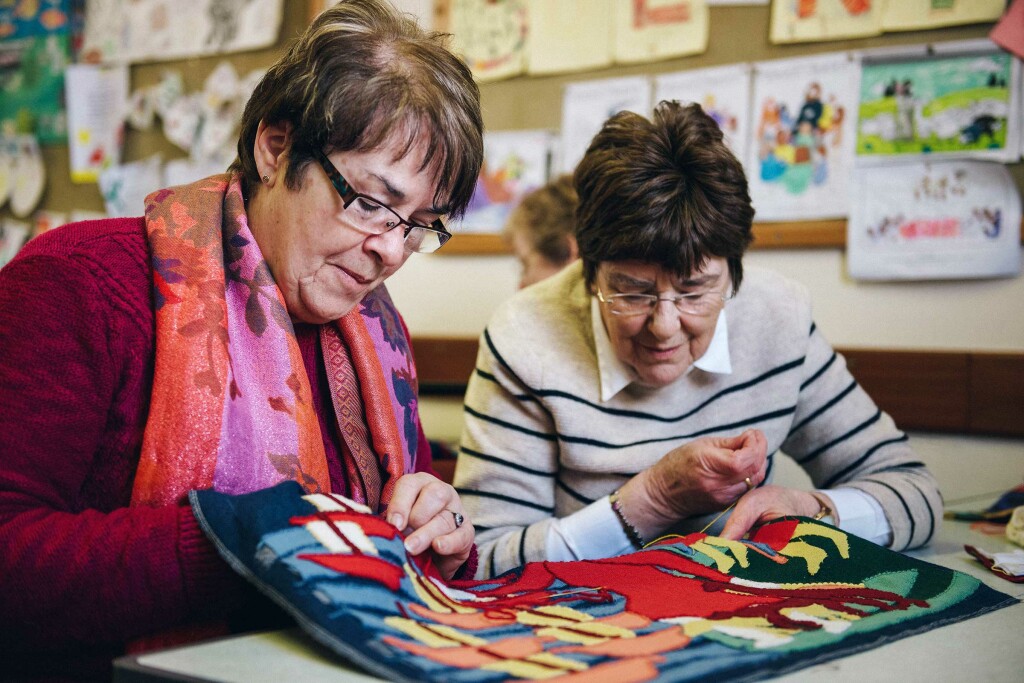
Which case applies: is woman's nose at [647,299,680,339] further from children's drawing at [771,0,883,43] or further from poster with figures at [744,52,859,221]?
children's drawing at [771,0,883,43]

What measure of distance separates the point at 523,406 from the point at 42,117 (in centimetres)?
321

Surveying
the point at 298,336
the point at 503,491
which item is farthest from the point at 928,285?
the point at 298,336

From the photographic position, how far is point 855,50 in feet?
7.22

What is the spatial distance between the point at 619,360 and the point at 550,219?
1.04m

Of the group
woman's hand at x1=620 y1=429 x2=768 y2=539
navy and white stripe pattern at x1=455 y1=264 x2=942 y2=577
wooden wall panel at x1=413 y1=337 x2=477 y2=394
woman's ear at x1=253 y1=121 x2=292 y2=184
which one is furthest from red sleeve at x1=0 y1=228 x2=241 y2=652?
wooden wall panel at x1=413 y1=337 x2=477 y2=394

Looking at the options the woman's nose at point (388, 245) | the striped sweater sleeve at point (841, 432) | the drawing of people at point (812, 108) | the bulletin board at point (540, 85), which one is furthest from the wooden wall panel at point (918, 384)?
the woman's nose at point (388, 245)

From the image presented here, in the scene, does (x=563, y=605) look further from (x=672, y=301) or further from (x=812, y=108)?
(x=812, y=108)

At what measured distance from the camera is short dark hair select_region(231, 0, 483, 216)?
A: 1116 mm

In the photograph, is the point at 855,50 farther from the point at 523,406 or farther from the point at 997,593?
the point at 997,593

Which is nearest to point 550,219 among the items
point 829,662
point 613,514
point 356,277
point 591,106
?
point 591,106

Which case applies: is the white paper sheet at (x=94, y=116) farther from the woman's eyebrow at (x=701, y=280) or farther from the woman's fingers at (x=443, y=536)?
the woman's fingers at (x=443, y=536)

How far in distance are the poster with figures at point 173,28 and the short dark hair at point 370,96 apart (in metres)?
2.38

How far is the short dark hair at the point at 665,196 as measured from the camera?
1438 mm

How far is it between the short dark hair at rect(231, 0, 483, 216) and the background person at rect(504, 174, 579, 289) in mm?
1337
